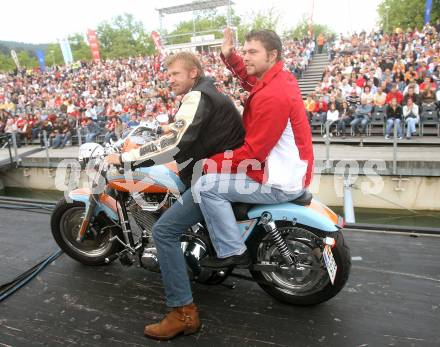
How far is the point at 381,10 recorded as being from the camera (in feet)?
144

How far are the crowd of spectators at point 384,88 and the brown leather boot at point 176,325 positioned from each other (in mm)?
7653

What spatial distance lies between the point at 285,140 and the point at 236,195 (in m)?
0.45

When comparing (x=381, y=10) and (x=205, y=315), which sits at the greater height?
(x=381, y=10)

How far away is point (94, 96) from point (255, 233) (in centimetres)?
1844

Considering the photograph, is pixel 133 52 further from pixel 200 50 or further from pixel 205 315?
pixel 205 315

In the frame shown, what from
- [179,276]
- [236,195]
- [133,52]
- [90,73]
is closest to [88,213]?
[179,276]

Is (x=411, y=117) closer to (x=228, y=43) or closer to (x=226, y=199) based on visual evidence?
(x=228, y=43)

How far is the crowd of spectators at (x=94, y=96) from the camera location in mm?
13730

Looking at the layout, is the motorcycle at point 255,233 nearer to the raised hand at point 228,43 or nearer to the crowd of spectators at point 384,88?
the raised hand at point 228,43

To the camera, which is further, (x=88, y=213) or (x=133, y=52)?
(x=133, y=52)

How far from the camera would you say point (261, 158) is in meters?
2.42

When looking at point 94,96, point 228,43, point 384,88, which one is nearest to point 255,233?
point 228,43

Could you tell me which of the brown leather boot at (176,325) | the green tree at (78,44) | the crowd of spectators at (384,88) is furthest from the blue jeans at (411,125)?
the green tree at (78,44)

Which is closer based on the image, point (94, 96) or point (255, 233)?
point (255, 233)
